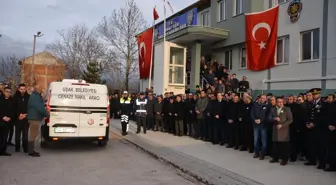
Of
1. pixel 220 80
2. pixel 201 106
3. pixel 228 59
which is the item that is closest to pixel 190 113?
pixel 201 106

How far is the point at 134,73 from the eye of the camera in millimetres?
43656

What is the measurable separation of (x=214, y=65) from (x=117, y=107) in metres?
8.11

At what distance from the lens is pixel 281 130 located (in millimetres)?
9758

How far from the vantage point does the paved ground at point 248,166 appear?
797cm

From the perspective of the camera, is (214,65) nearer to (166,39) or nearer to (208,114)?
(166,39)

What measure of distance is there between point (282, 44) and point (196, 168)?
12069 mm

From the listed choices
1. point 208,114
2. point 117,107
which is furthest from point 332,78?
point 117,107

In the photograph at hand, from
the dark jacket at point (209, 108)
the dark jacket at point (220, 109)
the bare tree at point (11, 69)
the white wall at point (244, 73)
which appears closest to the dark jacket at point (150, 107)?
the dark jacket at point (209, 108)

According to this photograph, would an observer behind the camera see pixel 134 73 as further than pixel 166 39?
Yes

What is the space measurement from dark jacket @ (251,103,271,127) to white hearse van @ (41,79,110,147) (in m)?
4.70

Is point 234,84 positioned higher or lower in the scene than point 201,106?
higher

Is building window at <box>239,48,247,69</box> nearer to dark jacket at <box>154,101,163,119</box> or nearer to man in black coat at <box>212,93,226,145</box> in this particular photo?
dark jacket at <box>154,101,163,119</box>

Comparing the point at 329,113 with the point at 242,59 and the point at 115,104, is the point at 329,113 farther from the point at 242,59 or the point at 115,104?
the point at 115,104

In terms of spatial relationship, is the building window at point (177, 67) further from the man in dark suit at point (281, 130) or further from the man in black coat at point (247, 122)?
the man in dark suit at point (281, 130)
